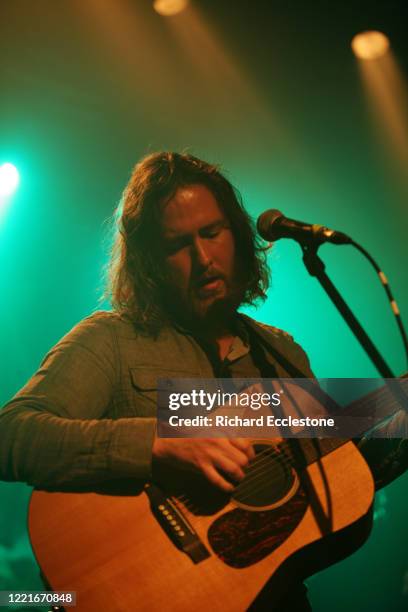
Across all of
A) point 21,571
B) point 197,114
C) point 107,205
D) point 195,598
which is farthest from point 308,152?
point 21,571

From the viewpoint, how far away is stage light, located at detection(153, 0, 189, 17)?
3791 millimetres

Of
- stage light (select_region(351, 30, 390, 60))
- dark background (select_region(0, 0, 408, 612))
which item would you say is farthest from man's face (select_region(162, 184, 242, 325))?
stage light (select_region(351, 30, 390, 60))

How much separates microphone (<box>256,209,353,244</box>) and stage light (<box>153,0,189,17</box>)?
331 centimetres

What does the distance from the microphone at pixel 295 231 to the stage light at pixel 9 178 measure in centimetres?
346

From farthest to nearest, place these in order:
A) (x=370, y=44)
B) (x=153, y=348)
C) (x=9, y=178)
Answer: (x=9, y=178)
(x=370, y=44)
(x=153, y=348)

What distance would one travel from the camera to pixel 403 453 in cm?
154

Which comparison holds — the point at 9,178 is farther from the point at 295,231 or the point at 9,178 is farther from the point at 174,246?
the point at 295,231

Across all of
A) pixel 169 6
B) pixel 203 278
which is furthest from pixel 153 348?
pixel 169 6

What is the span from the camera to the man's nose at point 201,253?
1.95 m

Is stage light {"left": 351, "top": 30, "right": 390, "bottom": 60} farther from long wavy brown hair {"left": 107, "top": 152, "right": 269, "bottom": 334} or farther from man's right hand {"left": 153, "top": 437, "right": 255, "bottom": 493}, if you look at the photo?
man's right hand {"left": 153, "top": 437, "right": 255, "bottom": 493}

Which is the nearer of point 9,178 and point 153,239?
point 153,239

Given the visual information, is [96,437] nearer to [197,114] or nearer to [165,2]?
[197,114]

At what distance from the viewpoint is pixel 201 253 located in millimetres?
1969

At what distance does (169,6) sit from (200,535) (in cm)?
420
